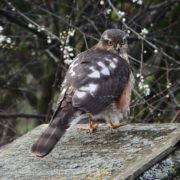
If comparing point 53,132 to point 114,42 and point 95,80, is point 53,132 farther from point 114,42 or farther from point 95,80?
point 114,42

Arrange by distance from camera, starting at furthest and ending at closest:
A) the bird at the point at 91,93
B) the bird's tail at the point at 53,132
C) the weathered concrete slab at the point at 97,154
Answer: the bird at the point at 91,93 < the bird's tail at the point at 53,132 < the weathered concrete slab at the point at 97,154

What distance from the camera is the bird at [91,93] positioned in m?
3.14

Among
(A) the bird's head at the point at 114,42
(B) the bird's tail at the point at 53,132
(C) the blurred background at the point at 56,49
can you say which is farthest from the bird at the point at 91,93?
(C) the blurred background at the point at 56,49

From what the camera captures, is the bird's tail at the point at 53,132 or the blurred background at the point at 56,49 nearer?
the bird's tail at the point at 53,132

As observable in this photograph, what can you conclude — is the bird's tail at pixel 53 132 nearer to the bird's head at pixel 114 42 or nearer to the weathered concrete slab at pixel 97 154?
the weathered concrete slab at pixel 97 154

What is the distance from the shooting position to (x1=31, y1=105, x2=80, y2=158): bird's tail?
9.16 feet

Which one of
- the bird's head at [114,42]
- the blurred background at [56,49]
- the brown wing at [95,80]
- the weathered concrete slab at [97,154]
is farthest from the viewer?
the blurred background at [56,49]

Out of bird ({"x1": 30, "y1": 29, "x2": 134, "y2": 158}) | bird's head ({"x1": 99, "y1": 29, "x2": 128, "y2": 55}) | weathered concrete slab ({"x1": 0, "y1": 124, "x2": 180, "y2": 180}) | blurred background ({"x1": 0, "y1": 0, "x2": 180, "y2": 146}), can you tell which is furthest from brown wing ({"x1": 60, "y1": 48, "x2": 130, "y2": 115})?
blurred background ({"x1": 0, "y1": 0, "x2": 180, "y2": 146})

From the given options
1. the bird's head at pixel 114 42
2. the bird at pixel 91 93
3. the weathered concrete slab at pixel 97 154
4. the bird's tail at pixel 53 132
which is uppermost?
the bird's head at pixel 114 42

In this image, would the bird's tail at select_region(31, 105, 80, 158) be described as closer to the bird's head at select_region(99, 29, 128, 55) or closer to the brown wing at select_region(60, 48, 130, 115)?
the brown wing at select_region(60, 48, 130, 115)

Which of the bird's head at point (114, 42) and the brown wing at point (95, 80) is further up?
the bird's head at point (114, 42)

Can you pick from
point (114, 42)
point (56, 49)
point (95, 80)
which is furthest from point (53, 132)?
point (56, 49)

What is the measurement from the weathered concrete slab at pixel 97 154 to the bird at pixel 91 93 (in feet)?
0.50

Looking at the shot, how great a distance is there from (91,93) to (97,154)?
0.78 meters
